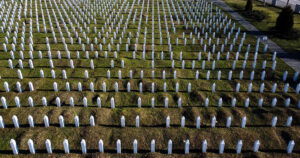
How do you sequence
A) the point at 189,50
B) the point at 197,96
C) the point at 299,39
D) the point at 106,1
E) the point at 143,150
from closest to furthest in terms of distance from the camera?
the point at 143,150, the point at 197,96, the point at 189,50, the point at 299,39, the point at 106,1

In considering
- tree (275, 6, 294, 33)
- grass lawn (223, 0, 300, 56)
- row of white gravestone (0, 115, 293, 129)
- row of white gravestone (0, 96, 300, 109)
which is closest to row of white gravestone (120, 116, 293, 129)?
row of white gravestone (0, 115, 293, 129)

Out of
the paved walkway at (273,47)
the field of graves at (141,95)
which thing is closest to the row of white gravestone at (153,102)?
the field of graves at (141,95)

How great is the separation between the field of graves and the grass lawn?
1.83 metres

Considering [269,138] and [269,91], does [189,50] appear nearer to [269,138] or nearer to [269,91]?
[269,91]

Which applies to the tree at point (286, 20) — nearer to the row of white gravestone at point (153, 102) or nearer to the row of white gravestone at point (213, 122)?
the row of white gravestone at point (153, 102)

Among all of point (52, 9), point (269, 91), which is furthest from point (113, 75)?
point (52, 9)

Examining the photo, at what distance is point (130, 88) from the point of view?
11.8 metres

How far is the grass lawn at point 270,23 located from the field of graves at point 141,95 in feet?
6.01

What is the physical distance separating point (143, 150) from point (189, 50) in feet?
30.1

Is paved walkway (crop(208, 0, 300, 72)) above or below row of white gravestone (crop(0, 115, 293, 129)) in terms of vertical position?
above

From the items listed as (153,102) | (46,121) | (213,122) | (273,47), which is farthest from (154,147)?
(273,47)

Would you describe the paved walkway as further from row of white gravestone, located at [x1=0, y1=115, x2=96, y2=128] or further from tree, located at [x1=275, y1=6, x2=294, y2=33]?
row of white gravestone, located at [x1=0, y1=115, x2=96, y2=128]

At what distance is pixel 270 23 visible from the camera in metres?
22.6

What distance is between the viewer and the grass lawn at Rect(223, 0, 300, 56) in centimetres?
1741
